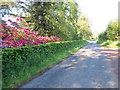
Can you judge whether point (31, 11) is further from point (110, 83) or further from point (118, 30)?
point (118, 30)

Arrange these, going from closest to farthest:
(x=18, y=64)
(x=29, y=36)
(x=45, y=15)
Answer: (x=18, y=64) < (x=29, y=36) < (x=45, y=15)

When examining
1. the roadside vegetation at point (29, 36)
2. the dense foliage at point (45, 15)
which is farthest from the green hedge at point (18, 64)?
the dense foliage at point (45, 15)

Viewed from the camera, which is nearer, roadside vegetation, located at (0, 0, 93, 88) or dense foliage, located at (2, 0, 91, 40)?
roadside vegetation, located at (0, 0, 93, 88)

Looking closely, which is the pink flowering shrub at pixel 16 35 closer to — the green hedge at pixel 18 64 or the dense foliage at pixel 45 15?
the green hedge at pixel 18 64

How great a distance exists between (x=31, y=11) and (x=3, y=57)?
15319mm

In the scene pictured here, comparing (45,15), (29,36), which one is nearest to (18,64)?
(29,36)

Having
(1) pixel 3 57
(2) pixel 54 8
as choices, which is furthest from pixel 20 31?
(2) pixel 54 8

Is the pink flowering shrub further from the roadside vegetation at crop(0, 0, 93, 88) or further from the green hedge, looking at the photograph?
the green hedge

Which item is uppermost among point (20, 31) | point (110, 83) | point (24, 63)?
point (20, 31)

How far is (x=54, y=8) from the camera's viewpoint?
68.7 ft

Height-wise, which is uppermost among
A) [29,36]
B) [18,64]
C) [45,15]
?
[45,15]

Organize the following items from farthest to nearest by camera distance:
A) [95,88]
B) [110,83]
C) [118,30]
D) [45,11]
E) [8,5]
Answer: [118,30] → [45,11] → [8,5] → [110,83] → [95,88]

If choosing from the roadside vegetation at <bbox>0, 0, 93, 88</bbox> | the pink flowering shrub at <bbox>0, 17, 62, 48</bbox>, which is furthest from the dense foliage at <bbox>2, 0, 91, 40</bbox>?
→ the pink flowering shrub at <bbox>0, 17, 62, 48</bbox>

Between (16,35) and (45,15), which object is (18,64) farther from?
(45,15)
